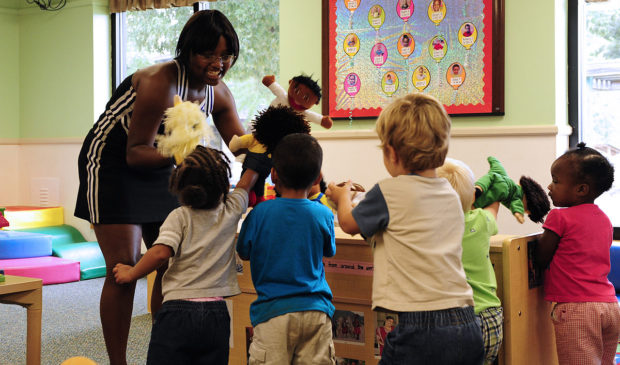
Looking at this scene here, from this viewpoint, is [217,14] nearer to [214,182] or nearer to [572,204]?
[214,182]

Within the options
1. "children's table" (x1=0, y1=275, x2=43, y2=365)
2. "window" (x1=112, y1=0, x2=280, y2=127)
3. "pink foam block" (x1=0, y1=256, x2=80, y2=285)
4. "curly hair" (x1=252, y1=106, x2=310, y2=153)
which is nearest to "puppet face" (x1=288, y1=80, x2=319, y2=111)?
"curly hair" (x1=252, y1=106, x2=310, y2=153)

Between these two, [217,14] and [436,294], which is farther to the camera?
[217,14]

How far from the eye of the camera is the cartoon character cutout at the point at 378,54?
390cm

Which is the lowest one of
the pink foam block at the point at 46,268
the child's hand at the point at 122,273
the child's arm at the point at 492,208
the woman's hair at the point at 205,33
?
the pink foam block at the point at 46,268

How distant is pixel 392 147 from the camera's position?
1495mm

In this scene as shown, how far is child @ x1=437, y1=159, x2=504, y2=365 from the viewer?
5.72 ft

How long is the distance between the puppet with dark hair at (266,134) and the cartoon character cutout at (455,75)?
209 centimetres

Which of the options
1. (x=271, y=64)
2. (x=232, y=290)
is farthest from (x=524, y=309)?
(x=271, y=64)

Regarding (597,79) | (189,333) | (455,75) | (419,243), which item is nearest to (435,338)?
(419,243)

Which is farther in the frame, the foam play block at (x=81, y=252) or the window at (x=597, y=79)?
the foam play block at (x=81, y=252)

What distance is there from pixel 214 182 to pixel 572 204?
1.15 meters

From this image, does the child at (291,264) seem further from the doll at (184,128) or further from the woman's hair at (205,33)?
the woman's hair at (205,33)

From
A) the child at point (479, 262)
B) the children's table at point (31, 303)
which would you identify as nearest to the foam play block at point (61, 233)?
the children's table at point (31, 303)

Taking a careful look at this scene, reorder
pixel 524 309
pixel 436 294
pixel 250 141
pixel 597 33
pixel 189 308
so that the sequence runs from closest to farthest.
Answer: pixel 436 294
pixel 189 308
pixel 250 141
pixel 524 309
pixel 597 33
